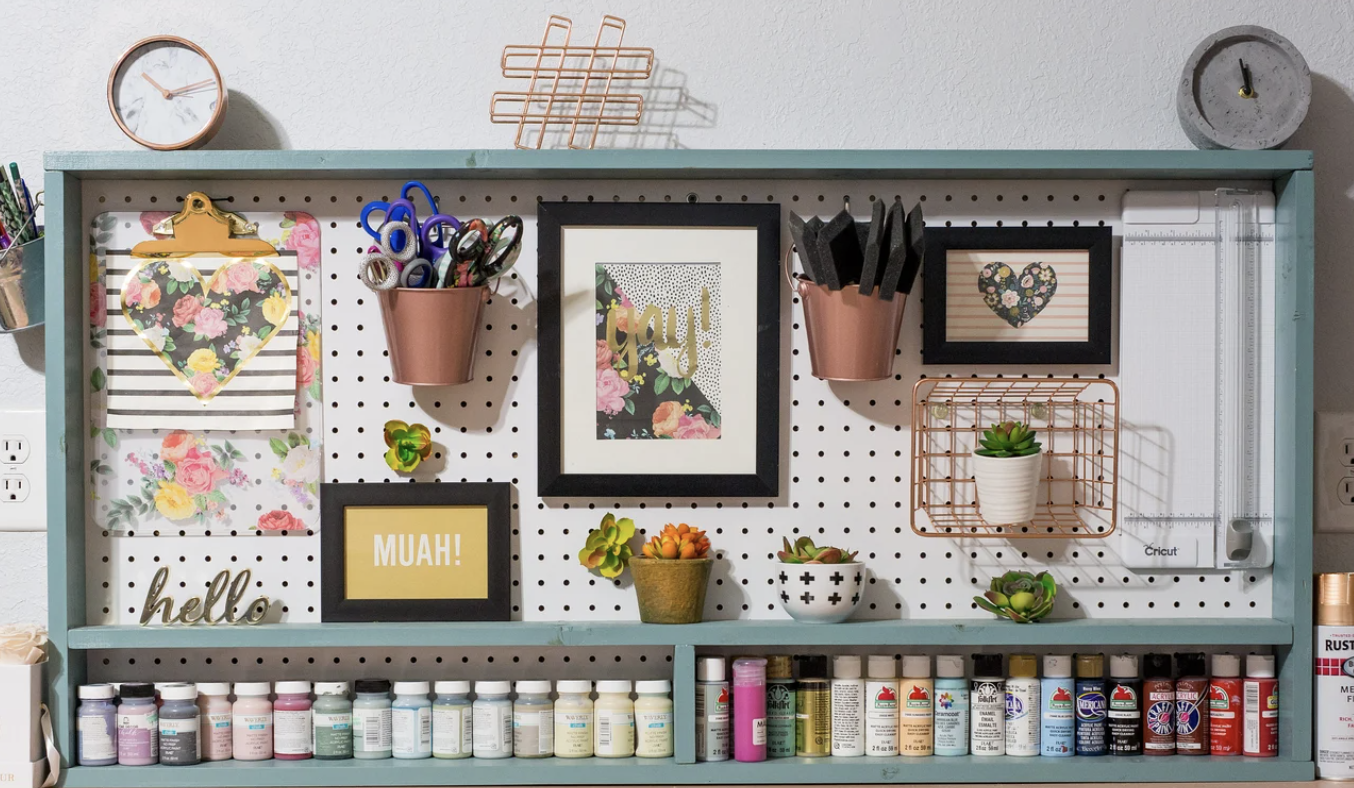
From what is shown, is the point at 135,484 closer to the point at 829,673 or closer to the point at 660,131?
the point at 660,131

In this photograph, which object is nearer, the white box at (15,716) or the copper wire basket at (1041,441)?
the white box at (15,716)

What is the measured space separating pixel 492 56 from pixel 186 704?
84cm

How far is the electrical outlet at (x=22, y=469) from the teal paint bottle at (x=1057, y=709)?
1.20 m

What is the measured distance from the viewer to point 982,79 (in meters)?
1.39

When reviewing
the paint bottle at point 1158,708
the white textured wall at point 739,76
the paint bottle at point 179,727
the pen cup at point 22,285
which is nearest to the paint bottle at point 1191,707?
the paint bottle at point 1158,708

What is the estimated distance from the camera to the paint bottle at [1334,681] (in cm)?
129

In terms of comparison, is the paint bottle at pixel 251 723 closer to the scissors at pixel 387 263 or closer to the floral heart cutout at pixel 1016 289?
the scissors at pixel 387 263

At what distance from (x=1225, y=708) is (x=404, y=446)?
1003 mm

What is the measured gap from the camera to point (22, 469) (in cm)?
137

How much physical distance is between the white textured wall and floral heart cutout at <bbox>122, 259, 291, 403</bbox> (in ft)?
0.52

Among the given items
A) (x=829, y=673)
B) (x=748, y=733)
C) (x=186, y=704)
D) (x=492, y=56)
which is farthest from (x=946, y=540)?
(x=186, y=704)

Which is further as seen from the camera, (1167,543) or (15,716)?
(1167,543)

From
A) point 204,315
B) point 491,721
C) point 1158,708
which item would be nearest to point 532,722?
point 491,721

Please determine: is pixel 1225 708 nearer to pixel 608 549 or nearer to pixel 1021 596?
pixel 1021 596
